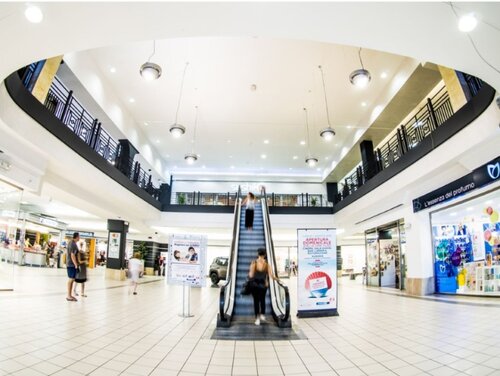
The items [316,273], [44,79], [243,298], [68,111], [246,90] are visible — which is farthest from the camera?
[246,90]

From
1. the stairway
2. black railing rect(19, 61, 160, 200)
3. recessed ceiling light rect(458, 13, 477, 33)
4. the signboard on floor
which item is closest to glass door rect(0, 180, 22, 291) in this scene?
black railing rect(19, 61, 160, 200)

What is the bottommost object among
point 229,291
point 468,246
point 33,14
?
point 229,291

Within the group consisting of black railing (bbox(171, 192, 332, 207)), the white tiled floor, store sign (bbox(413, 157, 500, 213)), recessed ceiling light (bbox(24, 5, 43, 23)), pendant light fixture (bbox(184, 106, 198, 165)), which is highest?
pendant light fixture (bbox(184, 106, 198, 165))

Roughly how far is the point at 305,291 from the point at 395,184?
5.58 m

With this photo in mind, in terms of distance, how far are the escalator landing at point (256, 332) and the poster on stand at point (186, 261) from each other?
135cm

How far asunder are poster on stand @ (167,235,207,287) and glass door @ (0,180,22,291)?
4.61 meters

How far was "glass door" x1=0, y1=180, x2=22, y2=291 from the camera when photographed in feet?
26.3

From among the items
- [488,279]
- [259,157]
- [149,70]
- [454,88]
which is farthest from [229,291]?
[259,157]

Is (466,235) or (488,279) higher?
(466,235)

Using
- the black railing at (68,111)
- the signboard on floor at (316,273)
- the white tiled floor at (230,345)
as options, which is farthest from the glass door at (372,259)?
the black railing at (68,111)

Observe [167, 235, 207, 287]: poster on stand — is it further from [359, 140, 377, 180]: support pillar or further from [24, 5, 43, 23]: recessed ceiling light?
[359, 140, 377, 180]: support pillar

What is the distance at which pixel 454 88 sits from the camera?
7.44 m

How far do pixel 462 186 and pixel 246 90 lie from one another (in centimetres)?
794

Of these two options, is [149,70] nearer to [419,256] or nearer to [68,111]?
[68,111]
